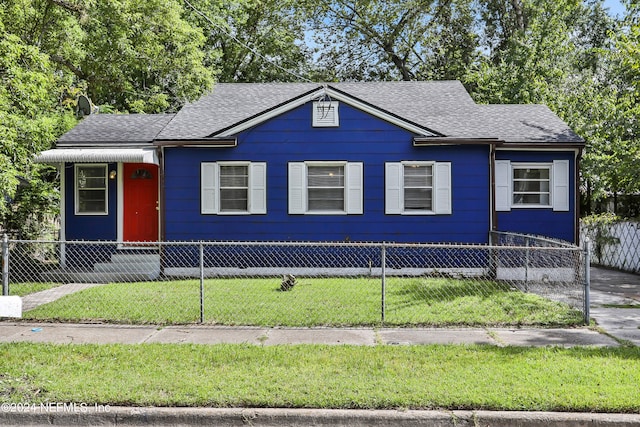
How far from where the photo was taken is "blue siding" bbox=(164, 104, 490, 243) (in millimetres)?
13531

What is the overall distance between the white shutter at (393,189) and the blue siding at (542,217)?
2.78 m

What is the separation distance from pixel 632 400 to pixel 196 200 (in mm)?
10706

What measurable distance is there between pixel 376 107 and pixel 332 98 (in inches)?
42.7

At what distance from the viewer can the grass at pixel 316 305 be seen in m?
8.32

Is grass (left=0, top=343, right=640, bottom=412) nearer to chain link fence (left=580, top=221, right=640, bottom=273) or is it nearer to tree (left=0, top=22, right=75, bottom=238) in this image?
tree (left=0, top=22, right=75, bottom=238)

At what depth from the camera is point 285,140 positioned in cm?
1369

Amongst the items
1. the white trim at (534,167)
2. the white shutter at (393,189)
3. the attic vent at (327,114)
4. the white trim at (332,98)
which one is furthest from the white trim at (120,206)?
the white trim at (534,167)

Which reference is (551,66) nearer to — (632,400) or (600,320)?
(600,320)

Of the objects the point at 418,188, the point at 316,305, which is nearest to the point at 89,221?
the point at 316,305

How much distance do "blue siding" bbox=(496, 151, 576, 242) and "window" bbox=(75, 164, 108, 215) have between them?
1016 cm

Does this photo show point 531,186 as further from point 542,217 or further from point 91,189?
point 91,189

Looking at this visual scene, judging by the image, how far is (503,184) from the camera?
1430 centimetres

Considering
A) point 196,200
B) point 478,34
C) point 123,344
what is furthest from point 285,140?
point 478,34

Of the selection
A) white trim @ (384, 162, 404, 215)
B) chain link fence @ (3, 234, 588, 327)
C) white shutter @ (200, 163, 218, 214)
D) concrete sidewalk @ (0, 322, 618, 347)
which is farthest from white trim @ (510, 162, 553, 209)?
white shutter @ (200, 163, 218, 214)
